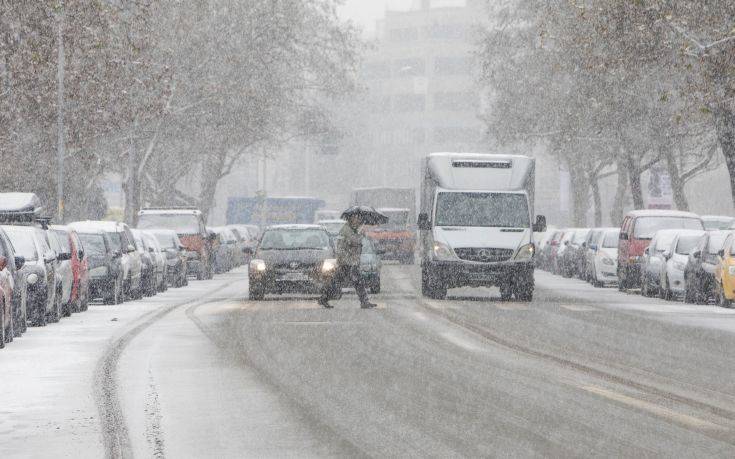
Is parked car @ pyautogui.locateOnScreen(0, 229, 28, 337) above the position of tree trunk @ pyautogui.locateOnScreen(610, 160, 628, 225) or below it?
below

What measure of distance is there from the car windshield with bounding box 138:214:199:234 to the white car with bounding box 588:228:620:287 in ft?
38.5

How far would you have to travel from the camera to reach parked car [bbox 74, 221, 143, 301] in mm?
35719

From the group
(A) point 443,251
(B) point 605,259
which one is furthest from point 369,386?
(B) point 605,259

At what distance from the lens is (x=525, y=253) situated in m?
34.1

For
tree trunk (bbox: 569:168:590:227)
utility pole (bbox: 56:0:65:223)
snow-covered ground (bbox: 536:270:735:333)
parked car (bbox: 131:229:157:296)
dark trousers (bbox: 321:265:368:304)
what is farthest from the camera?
tree trunk (bbox: 569:168:590:227)

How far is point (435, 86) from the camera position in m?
175

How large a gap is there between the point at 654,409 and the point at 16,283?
38.2ft

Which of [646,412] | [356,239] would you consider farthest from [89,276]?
[646,412]

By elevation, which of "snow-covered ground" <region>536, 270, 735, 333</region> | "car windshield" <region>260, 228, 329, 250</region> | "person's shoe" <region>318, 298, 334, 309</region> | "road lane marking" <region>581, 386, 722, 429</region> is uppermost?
"car windshield" <region>260, 228, 329, 250</region>

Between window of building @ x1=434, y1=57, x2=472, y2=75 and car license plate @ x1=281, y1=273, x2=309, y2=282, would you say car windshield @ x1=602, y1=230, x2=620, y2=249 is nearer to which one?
car license plate @ x1=281, y1=273, x2=309, y2=282

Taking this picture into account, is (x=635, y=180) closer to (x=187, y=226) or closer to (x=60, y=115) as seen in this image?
(x=187, y=226)

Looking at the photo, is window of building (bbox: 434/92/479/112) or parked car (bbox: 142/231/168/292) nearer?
parked car (bbox: 142/231/168/292)

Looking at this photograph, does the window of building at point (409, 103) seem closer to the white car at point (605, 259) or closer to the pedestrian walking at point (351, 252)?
the white car at point (605, 259)

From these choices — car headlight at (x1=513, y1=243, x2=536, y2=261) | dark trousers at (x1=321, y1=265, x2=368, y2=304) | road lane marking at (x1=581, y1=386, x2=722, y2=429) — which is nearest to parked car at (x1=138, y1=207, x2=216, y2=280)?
car headlight at (x1=513, y1=243, x2=536, y2=261)
